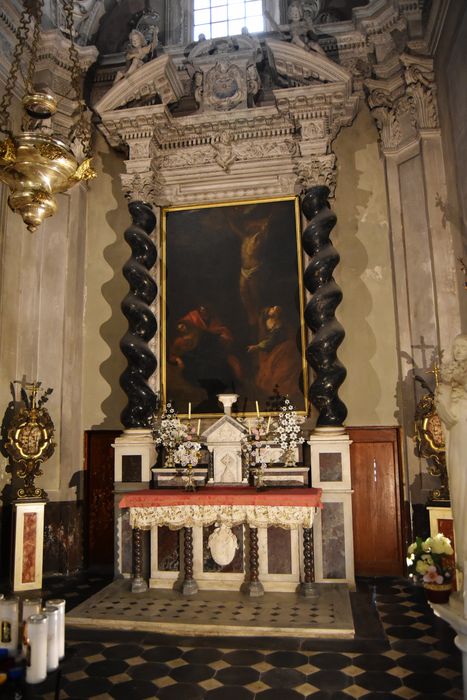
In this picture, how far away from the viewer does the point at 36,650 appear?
3.11 meters

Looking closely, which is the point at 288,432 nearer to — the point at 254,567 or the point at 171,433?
the point at 171,433

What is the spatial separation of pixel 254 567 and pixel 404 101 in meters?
5.96

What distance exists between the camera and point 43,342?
769 cm

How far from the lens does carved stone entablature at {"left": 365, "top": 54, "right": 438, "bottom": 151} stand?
7.14 m

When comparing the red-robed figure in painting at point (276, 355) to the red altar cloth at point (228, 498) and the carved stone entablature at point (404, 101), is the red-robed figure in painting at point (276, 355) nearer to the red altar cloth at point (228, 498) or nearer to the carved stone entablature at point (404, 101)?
the red altar cloth at point (228, 498)

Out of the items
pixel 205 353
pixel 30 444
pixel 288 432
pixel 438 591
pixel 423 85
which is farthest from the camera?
pixel 205 353

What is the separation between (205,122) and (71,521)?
5416mm

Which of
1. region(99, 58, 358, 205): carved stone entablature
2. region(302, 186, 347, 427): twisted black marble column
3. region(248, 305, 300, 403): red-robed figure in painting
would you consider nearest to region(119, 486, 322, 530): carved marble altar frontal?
region(302, 186, 347, 427): twisted black marble column

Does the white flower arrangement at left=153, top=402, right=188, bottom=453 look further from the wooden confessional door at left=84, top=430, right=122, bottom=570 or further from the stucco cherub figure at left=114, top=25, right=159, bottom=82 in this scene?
the stucco cherub figure at left=114, top=25, right=159, bottom=82

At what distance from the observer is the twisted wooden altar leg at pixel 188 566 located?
236 inches

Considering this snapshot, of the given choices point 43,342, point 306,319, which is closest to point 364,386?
point 306,319

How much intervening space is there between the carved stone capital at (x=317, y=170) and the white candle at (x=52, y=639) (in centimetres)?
566

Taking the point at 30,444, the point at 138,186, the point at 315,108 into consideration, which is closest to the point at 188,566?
the point at 30,444

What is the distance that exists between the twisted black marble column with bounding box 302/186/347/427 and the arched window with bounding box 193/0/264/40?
3345 millimetres
